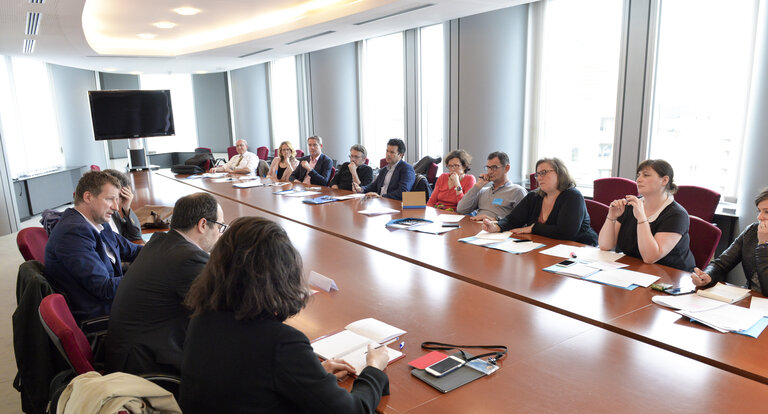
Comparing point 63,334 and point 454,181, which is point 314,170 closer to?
point 454,181

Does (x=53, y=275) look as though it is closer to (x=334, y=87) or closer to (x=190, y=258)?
(x=190, y=258)

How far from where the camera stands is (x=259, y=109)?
1156 cm

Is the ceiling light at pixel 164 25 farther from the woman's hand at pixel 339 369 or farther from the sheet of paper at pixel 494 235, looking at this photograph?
the woman's hand at pixel 339 369

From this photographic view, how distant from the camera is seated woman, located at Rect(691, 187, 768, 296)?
2.11 m

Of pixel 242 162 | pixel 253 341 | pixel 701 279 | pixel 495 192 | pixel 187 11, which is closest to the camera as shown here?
pixel 253 341

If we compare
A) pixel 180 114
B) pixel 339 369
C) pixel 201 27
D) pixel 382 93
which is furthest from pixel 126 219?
pixel 180 114

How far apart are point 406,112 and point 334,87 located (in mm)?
1909

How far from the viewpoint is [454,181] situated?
468cm

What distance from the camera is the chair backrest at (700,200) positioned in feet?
12.6

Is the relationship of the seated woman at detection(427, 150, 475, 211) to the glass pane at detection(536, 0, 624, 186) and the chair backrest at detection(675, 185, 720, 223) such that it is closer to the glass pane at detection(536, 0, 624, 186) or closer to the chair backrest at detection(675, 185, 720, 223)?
the glass pane at detection(536, 0, 624, 186)

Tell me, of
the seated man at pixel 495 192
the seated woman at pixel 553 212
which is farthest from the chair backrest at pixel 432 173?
the seated woman at pixel 553 212

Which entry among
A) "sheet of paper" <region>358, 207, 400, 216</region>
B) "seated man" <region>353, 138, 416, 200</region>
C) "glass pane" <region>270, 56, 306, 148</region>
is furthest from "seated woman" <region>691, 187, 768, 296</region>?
"glass pane" <region>270, 56, 306, 148</region>

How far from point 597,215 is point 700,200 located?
3.38 feet

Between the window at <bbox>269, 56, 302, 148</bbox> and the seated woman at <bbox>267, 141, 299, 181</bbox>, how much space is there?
129 inches
